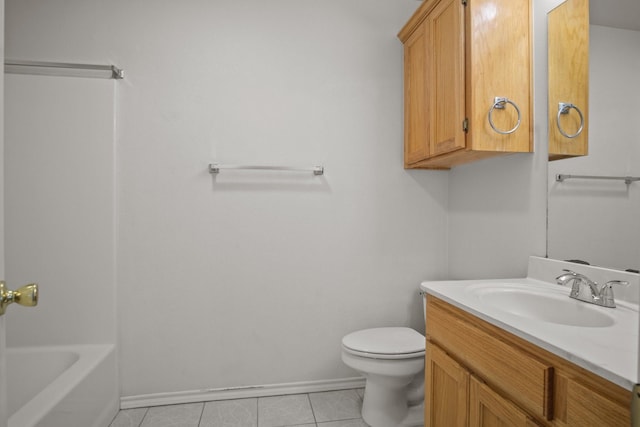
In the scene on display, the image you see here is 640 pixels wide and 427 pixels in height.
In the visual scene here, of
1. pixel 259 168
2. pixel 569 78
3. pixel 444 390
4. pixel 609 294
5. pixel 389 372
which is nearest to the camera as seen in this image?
pixel 609 294

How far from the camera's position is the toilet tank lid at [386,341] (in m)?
1.52

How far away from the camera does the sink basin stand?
3.34 ft

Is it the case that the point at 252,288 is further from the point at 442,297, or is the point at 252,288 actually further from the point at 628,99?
the point at 628,99

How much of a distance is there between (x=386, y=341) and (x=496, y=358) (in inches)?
30.5

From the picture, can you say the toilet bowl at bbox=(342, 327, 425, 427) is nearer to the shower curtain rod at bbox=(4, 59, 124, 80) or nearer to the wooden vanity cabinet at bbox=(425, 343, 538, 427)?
the wooden vanity cabinet at bbox=(425, 343, 538, 427)

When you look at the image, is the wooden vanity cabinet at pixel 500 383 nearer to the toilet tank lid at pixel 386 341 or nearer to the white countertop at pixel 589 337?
the white countertop at pixel 589 337

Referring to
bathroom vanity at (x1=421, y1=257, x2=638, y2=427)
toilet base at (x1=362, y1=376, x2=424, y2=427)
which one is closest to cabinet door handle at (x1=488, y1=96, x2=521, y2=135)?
bathroom vanity at (x1=421, y1=257, x2=638, y2=427)

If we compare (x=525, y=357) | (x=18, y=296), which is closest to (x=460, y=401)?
(x=525, y=357)

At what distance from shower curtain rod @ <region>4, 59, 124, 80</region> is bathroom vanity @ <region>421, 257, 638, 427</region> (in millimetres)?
1891

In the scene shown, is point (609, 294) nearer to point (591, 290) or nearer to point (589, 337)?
point (591, 290)

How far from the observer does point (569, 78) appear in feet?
4.20

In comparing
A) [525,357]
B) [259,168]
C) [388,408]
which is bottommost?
[388,408]

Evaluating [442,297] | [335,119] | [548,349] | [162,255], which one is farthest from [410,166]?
[162,255]

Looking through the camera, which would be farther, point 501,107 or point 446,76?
point 446,76
